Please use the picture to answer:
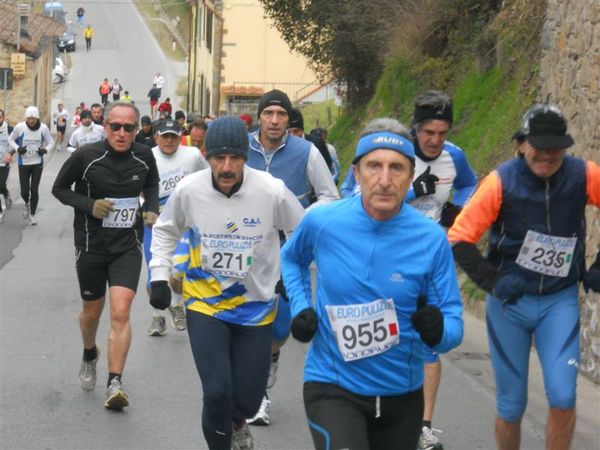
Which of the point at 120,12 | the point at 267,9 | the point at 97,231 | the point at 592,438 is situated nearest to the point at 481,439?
the point at 592,438

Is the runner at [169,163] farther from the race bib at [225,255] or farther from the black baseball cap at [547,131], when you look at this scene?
the black baseball cap at [547,131]

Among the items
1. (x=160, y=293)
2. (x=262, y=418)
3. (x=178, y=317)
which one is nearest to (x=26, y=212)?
(x=178, y=317)

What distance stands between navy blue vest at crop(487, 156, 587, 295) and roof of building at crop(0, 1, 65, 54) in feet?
155

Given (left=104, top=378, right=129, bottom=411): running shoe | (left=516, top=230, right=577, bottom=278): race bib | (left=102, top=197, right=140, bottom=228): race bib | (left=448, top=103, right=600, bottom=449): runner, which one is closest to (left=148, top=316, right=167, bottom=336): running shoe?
(left=102, top=197, right=140, bottom=228): race bib

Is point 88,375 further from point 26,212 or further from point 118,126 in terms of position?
point 26,212

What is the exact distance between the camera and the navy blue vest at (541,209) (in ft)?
20.8

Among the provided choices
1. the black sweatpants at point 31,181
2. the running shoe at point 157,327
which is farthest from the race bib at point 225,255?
the black sweatpants at point 31,181

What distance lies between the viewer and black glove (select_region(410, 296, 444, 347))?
4.95 meters

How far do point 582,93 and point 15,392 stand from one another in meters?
5.27

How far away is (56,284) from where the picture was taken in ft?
50.7

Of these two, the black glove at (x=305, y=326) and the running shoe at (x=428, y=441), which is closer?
the black glove at (x=305, y=326)

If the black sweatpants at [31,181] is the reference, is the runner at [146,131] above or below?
above

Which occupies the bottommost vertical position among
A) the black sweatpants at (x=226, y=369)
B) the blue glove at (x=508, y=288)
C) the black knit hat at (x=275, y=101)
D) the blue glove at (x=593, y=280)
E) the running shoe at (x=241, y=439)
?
the running shoe at (x=241, y=439)

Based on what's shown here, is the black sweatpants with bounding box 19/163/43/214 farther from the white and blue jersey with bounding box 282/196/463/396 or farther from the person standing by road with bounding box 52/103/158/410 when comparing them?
the white and blue jersey with bounding box 282/196/463/396
